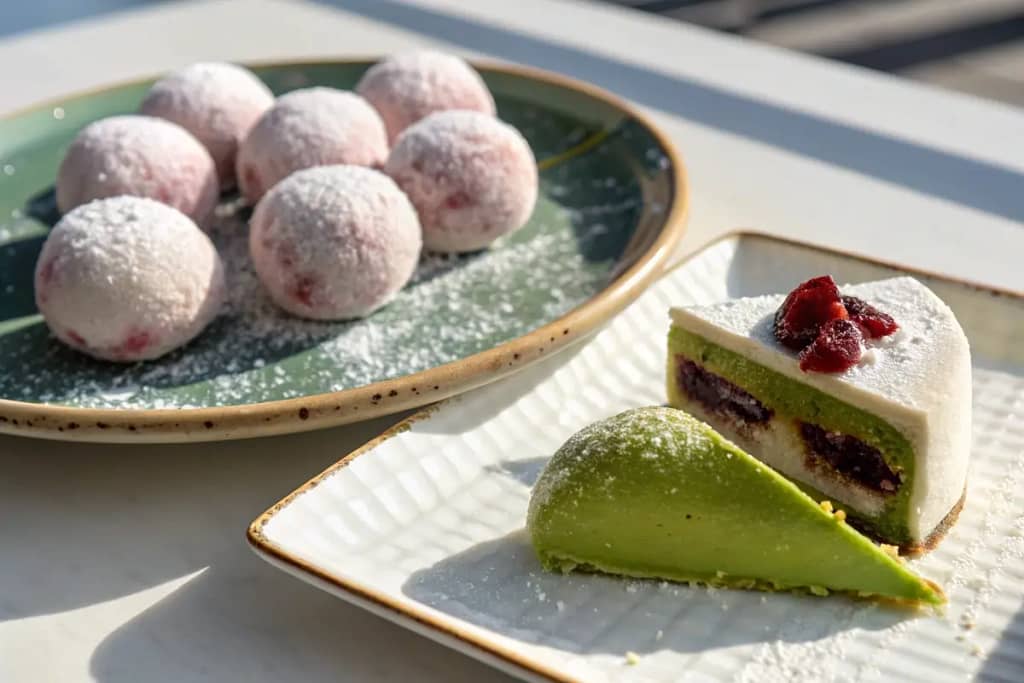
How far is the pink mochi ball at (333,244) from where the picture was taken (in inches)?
51.9

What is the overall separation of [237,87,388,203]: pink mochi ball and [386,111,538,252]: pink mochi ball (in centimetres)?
8

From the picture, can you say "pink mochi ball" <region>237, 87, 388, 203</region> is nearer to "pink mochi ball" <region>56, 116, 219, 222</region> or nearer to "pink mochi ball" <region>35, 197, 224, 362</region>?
"pink mochi ball" <region>56, 116, 219, 222</region>

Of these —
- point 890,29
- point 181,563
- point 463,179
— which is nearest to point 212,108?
point 463,179

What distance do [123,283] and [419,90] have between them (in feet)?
2.03

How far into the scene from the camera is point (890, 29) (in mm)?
4789

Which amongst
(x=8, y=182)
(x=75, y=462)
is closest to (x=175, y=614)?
(x=75, y=462)

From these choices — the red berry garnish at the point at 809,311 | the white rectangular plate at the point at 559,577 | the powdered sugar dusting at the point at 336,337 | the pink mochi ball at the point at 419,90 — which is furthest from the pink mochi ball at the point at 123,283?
the red berry garnish at the point at 809,311

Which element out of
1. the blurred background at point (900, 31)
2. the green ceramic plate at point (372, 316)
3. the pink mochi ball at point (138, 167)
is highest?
the pink mochi ball at point (138, 167)

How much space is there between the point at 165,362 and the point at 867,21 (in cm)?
435

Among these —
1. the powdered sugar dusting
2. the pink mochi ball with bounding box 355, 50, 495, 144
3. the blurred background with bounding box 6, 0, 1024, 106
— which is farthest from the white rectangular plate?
the blurred background with bounding box 6, 0, 1024, 106

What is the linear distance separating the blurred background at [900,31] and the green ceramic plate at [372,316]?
3031mm

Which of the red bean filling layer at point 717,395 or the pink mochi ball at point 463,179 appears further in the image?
the pink mochi ball at point 463,179

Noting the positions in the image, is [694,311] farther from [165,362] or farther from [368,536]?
[165,362]

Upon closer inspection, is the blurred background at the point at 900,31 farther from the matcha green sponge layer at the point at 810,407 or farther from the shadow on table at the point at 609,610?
the shadow on table at the point at 609,610
